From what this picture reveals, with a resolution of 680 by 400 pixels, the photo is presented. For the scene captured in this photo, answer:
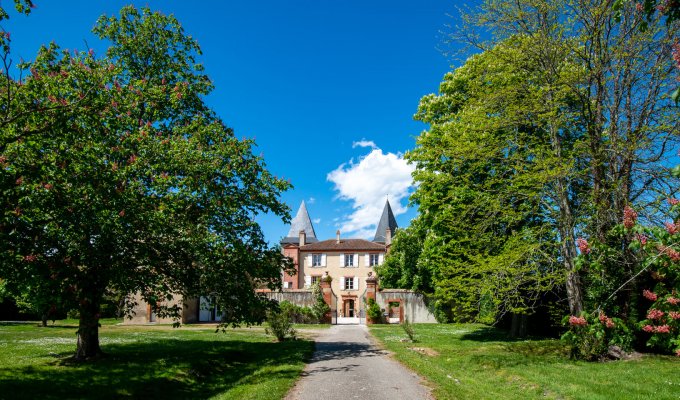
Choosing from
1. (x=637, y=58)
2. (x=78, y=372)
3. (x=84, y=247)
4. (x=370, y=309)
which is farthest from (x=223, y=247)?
(x=370, y=309)

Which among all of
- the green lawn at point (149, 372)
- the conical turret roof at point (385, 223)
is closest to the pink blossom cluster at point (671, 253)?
the green lawn at point (149, 372)

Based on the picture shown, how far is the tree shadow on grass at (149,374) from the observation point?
969 cm

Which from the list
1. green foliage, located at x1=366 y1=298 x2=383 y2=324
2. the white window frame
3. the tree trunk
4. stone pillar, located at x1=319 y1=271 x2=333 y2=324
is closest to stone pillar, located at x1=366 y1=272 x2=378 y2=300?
green foliage, located at x1=366 y1=298 x2=383 y2=324

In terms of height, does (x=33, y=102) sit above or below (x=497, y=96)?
below

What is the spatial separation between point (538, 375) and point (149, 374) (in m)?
10.3

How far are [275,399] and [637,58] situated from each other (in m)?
14.3

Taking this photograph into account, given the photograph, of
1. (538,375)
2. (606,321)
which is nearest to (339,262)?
(538,375)

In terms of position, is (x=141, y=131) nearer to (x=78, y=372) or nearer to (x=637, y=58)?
(x=78, y=372)

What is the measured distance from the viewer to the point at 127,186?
11.9 metres

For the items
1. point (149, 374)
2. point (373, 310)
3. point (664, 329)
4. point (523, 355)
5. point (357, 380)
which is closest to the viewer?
point (664, 329)

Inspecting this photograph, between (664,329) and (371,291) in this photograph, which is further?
(371,291)

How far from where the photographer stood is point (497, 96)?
14.6 metres

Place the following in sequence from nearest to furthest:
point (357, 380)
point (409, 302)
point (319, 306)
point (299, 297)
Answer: point (357, 380), point (319, 306), point (299, 297), point (409, 302)

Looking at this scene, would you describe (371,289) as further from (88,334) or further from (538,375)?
(88,334)
